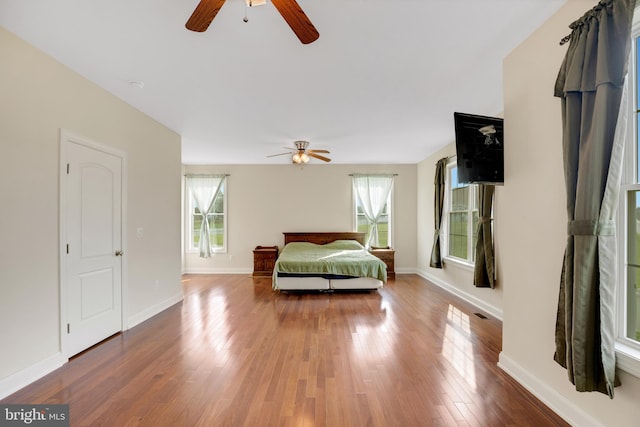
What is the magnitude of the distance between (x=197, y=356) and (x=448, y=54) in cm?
339

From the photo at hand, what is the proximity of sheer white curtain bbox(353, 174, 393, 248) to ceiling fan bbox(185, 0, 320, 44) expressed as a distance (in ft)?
16.7

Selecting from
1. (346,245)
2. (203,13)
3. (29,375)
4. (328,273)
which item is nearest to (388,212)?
(346,245)

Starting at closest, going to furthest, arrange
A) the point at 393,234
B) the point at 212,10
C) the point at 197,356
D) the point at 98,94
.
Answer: the point at 212,10, the point at 197,356, the point at 98,94, the point at 393,234

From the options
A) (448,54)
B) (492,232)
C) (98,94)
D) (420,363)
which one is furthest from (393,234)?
(98,94)

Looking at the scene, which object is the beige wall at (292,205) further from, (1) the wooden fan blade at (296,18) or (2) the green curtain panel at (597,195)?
(2) the green curtain panel at (597,195)

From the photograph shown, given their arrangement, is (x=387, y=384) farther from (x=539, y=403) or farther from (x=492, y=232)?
(x=492, y=232)

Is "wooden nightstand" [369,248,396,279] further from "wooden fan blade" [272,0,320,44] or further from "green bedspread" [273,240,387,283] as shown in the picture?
"wooden fan blade" [272,0,320,44]

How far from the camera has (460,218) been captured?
4812 millimetres

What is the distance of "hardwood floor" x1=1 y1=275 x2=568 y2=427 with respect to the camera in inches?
70.8

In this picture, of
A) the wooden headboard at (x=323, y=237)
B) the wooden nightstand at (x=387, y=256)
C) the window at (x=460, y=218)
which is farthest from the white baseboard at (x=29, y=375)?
the wooden nightstand at (x=387, y=256)

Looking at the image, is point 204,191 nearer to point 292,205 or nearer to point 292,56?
point 292,205

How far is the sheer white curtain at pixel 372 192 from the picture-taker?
6.59 m

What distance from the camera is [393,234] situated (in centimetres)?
662

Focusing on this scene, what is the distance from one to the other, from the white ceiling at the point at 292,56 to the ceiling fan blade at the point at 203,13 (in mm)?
338
